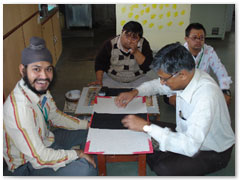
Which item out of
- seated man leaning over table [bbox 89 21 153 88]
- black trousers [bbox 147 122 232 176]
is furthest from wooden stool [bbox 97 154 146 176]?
seated man leaning over table [bbox 89 21 153 88]

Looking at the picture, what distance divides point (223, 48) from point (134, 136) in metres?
4.51

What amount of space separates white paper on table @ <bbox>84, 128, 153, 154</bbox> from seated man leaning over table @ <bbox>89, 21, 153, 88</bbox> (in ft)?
3.69

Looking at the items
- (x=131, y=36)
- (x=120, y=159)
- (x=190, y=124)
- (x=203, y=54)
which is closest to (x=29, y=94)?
(x=120, y=159)

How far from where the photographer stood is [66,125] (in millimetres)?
1946

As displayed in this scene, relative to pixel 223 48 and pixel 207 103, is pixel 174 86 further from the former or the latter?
pixel 223 48

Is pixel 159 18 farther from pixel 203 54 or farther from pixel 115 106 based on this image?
pixel 115 106

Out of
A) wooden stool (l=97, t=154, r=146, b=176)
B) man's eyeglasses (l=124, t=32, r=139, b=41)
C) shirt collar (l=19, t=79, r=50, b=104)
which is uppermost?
man's eyeglasses (l=124, t=32, r=139, b=41)

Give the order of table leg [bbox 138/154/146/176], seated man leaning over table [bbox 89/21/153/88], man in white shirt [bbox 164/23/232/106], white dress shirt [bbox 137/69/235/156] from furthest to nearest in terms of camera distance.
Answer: seated man leaning over table [bbox 89/21/153/88] < man in white shirt [bbox 164/23/232/106] < table leg [bbox 138/154/146/176] < white dress shirt [bbox 137/69/235/156]

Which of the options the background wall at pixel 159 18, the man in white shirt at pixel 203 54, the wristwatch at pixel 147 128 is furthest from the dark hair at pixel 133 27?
the background wall at pixel 159 18

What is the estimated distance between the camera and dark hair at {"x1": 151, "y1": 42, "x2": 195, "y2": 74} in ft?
4.84

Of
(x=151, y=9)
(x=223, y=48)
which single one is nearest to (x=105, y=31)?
(x=151, y=9)

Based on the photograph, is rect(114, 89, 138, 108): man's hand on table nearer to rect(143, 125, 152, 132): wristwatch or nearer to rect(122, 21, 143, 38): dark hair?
rect(143, 125, 152, 132): wristwatch

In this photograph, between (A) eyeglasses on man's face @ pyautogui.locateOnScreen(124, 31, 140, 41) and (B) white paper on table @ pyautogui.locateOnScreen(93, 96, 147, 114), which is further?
(A) eyeglasses on man's face @ pyautogui.locateOnScreen(124, 31, 140, 41)

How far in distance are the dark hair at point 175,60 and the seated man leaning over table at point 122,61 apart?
102 cm
